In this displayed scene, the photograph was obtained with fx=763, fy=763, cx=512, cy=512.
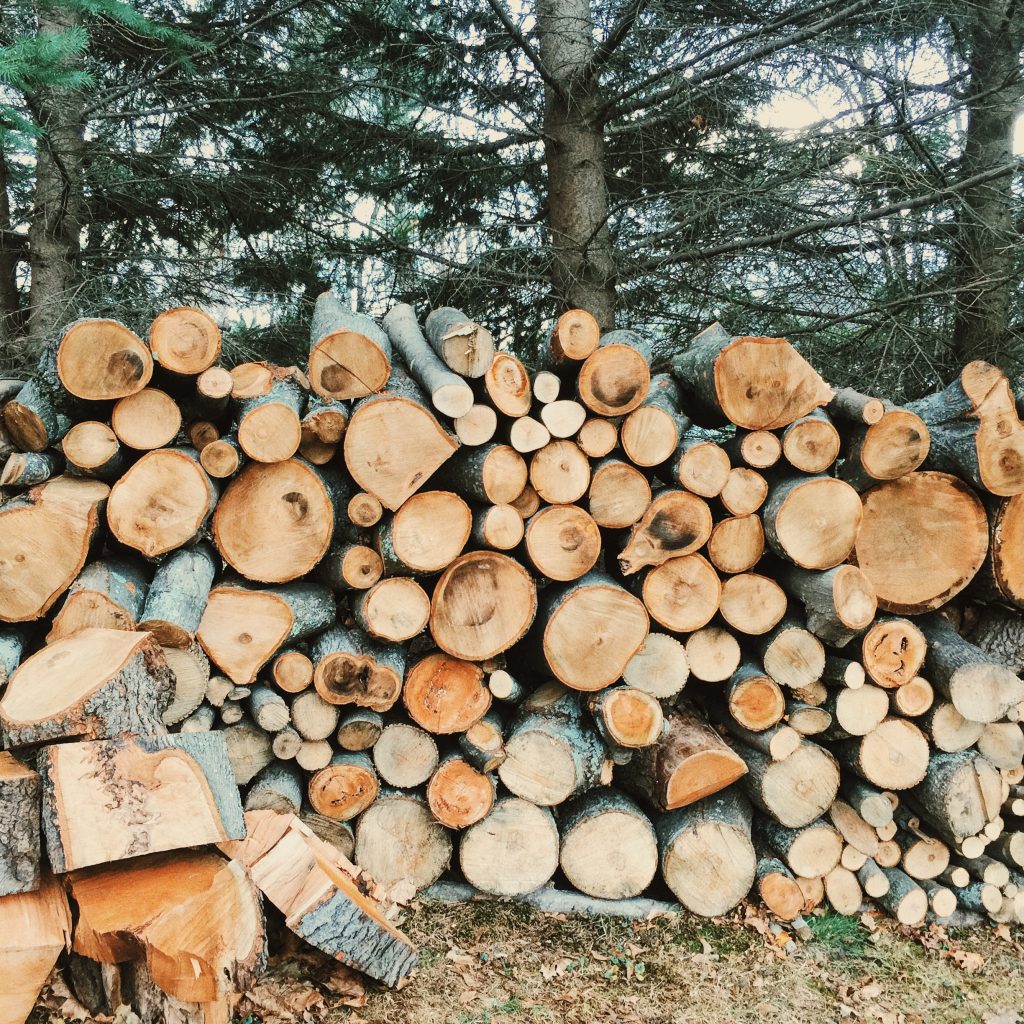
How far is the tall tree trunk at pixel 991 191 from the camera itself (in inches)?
189

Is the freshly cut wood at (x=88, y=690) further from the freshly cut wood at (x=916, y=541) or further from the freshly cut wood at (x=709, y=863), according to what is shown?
the freshly cut wood at (x=916, y=541)

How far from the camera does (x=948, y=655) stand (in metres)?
3.09

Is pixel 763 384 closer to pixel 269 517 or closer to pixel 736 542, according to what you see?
pixel 736 542

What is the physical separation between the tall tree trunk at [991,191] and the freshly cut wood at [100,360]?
4.62m

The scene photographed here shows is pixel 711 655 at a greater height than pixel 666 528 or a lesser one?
lesser

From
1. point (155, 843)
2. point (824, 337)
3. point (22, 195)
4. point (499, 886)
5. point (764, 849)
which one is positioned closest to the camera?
point (155, 843)

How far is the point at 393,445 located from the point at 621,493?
2.94ft

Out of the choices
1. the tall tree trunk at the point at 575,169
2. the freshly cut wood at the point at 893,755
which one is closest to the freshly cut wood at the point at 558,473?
the freshly cut wood at the point at 893,755

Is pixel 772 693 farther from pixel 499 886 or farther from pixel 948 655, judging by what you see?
pixel 499 886

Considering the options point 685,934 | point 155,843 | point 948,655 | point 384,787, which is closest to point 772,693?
point 948,655

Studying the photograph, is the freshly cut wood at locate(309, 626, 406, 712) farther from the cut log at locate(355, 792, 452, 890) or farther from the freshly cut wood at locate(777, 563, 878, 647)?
the freshly cut wood at locate(777, 563, 878, 647)

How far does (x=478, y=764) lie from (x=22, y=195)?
586 centimetres

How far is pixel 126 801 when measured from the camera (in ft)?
6.79

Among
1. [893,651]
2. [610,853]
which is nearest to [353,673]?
[610,853]
